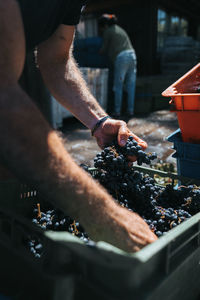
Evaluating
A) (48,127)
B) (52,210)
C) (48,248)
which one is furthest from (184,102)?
(48,248)

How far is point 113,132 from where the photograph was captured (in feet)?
5.77

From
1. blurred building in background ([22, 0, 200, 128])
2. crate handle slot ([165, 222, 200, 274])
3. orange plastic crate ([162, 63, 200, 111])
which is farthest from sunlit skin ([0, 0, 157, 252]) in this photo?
blurred building in background ([22, 0, 200, 128])

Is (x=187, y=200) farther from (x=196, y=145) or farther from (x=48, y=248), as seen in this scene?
(x=48, y=248)

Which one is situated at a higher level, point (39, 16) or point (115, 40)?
point (115, 40)

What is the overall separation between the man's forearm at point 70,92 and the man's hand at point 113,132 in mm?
63

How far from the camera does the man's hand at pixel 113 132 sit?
1.66m

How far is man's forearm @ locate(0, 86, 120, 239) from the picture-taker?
37.2 inches

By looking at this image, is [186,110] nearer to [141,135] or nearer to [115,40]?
[141,135]

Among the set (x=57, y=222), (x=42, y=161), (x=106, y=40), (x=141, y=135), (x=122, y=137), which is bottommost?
(x=141, y=135)

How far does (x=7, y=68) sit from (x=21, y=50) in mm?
87

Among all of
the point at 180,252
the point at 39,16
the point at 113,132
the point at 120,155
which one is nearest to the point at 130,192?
the point at 120,155

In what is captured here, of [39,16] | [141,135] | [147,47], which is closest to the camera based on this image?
[39,16]

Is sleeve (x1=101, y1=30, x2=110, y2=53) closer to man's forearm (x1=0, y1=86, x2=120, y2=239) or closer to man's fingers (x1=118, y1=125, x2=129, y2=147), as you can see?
man's fingers (x1=118, y1=125, x2=129, y2=147)

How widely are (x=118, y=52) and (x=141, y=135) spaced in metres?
2.10
